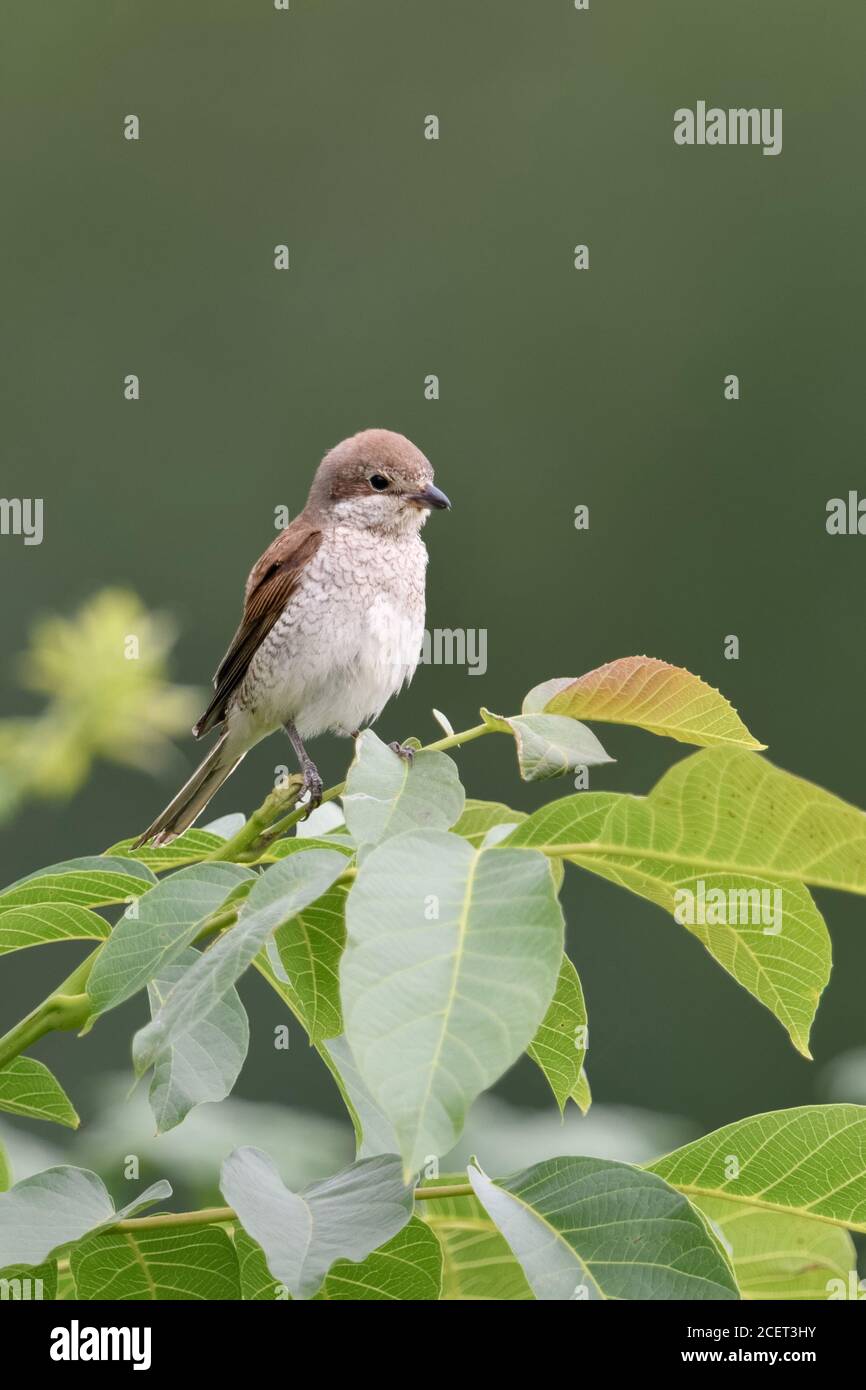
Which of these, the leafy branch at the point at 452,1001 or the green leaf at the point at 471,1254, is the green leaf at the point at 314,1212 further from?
the green leaf at the point at 471,1254

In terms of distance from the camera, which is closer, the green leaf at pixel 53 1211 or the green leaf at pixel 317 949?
the green leaf at pixel 53 1211

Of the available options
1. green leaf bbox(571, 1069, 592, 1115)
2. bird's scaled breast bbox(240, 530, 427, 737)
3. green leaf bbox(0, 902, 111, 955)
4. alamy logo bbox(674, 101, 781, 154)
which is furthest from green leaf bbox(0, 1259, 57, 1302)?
alamy logo bbox(674, 101, 781, 154)

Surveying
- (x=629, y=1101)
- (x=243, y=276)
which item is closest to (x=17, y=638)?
(x=629, y=1101)

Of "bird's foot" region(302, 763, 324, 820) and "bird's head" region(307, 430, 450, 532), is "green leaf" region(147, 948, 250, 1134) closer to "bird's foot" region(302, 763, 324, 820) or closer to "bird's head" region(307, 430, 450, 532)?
"bird's foot" region(302, 763, 324, 820)

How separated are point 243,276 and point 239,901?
13323 mm

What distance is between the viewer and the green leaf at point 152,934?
4.93ft

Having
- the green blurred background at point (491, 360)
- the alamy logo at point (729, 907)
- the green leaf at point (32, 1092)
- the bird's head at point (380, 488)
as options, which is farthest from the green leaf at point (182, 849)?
the green blurred background at point (491, 360)

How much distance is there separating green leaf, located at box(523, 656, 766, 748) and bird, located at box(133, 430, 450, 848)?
6.09 ft

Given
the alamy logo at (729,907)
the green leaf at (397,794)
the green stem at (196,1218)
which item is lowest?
the green stem at (196,1218)

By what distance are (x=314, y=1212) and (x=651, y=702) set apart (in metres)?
0.61

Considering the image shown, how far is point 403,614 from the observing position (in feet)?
12.3

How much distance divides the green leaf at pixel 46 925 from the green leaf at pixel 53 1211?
9.5 inches

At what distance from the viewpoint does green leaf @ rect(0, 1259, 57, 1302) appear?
147 cm

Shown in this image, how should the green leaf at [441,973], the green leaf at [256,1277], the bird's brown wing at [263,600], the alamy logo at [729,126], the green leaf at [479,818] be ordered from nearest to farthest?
1. the green leaf at [441,973]
2. the green leaf at [256,1277]
3. the green leaf at [479,818]
4. the bird's brown wing at [263,600]
5. the alamy logo at [729,126]
